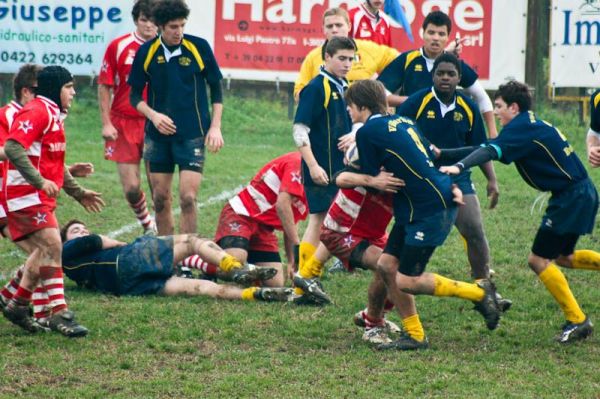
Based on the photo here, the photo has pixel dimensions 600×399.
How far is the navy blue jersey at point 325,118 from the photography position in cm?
910

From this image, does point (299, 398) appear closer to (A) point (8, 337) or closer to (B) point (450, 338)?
(B) point (450, 338)

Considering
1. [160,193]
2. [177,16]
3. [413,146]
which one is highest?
[177,16]

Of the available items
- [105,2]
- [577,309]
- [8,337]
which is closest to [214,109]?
[8,337]

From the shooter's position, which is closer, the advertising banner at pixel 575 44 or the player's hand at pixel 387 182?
the player's hand at pixel 387 182

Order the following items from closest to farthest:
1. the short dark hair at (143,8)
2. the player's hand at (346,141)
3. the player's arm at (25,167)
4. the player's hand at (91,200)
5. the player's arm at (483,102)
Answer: the player's arm at (25,167) → the player's hand at (91,200) → the player's hand at (346,141) → the player's arm at (483,102) → the short dark hair at (143,8)

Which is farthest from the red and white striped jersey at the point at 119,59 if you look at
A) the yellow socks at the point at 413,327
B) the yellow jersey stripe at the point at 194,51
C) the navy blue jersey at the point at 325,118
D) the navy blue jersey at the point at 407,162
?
the yellow socks at the point at 413,327

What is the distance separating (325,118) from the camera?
9.27 meters

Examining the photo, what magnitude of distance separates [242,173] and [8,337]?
24.2ft

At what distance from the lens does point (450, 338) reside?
7.95 meters

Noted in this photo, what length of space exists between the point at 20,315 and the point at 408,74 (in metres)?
3.60

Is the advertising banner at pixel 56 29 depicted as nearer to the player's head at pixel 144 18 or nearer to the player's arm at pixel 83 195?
the player's head at pixel 144 18

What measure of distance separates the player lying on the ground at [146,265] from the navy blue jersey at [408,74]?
6.32ft

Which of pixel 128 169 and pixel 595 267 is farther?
pixel 128 169

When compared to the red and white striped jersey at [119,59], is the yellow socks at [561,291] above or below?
below
